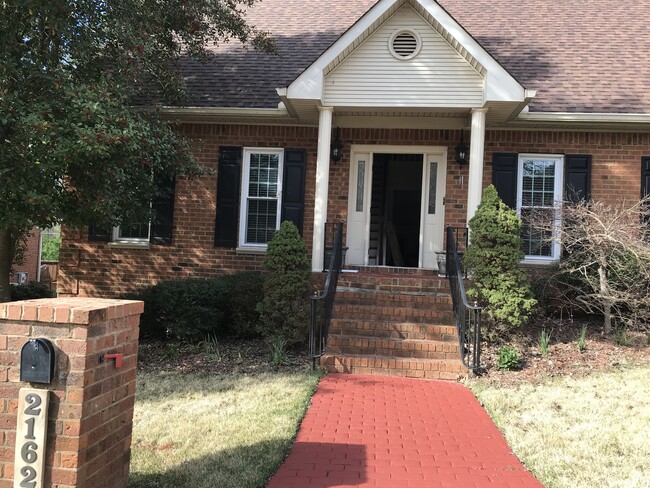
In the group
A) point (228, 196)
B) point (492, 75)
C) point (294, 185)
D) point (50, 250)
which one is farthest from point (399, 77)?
point (50, 250)

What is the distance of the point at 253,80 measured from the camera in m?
10.3

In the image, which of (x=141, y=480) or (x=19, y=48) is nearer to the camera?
(x=141, y=480)

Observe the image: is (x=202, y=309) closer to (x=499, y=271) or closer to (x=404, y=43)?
(x=499, y=271)

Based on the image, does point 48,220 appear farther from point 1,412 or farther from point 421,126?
point 421,126

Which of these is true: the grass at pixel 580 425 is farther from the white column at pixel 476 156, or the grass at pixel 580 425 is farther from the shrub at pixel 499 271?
the white column at pixel 476 156

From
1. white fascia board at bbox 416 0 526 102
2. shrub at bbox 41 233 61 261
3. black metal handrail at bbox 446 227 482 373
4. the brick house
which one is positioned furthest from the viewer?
shrub at bbox 41 233 61 261

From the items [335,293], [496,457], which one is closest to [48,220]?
[335,293]

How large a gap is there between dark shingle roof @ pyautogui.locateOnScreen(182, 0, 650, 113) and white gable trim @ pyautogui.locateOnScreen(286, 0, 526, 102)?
1.57m

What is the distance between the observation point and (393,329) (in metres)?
7.17

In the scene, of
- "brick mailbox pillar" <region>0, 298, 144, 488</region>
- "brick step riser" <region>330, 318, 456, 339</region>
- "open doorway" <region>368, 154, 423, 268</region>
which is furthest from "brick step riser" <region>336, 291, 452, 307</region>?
"brick mailbox pillar" <region>0, 298, 144, 488</region>

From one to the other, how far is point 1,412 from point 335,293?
217 inches

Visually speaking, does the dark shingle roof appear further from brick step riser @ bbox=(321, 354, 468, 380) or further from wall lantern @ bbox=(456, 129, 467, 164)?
brick step riser @ bbox=(321, 354, 468, 380)

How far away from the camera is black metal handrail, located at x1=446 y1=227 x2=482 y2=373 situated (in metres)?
6.44

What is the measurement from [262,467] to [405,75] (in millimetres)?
6408
